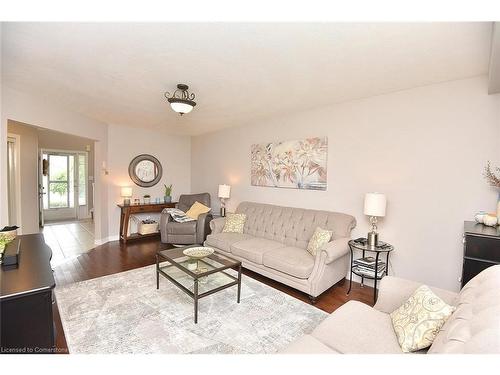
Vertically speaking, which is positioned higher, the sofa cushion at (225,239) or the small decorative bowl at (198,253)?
the small decorative bowl at (198,253)

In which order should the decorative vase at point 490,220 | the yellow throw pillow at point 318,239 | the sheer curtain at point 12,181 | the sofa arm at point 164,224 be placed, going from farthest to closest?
the sofa arm at point 164,224 → the sheer curtain at point 12,181 → the yellow throw pillow at point 318,239 → the decorative vase at point 490,220

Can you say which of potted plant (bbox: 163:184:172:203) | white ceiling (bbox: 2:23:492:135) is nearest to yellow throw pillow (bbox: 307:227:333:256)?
white ceiling (bbox: 2:23:492:135)

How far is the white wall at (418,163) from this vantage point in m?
2.32

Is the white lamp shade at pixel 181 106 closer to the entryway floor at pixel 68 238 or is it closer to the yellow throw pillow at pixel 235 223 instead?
the yellow throw pillow at pixel 235 223

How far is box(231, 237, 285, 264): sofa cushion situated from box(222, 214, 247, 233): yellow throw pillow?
0.46m

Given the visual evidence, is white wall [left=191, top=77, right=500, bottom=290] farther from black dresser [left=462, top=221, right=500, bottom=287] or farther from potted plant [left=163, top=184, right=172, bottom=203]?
potted plant [left=163, top=184, right=172, bottom=203]

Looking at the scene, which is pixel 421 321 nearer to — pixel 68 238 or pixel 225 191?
pixel 225 191

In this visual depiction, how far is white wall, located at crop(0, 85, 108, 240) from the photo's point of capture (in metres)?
2.68

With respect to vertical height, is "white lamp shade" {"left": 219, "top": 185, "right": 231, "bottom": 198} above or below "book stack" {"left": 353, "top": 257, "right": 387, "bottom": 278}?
above

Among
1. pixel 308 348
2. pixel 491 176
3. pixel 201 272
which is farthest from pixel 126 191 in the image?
pixel 491 176

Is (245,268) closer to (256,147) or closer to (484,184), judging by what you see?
(256,147)

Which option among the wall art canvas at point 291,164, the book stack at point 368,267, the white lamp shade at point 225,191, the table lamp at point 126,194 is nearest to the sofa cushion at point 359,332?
the book stack at point 368,267

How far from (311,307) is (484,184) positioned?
6.78 feet
